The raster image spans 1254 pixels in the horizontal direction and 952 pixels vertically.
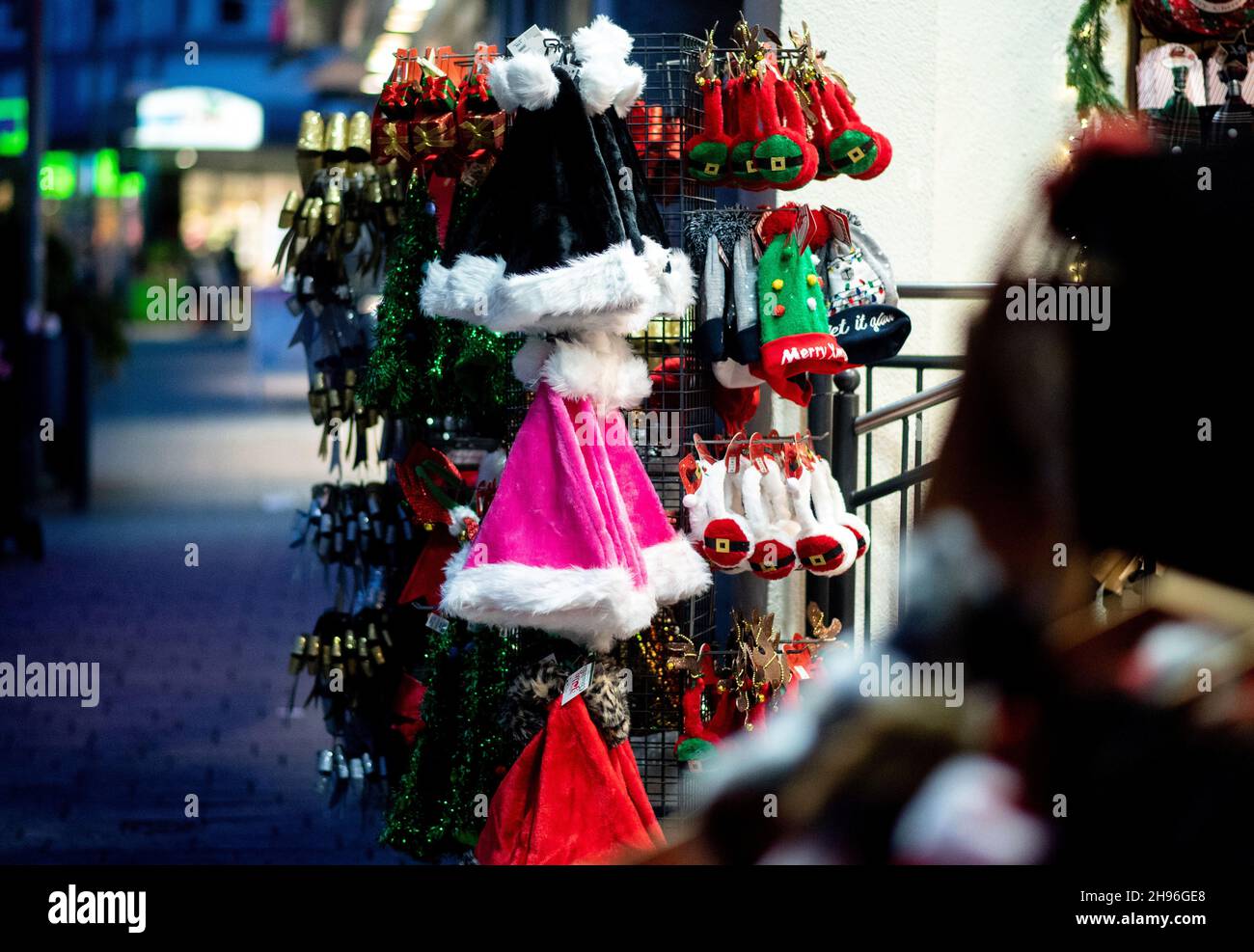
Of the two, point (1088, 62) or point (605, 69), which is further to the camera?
point (1088, 62)

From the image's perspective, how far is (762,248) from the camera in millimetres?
4449

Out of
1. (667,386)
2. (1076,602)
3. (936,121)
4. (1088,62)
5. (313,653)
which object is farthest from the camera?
(1088,62)

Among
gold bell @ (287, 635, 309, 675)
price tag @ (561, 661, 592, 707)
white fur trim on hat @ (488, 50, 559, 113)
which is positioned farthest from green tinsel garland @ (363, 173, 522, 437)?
gold bell @ (287, 635, 309, 675)

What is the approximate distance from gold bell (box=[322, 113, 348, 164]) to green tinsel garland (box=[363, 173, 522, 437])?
0.58 metres

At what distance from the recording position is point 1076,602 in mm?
1029

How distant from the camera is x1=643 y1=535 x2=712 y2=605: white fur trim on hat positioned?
163 inches

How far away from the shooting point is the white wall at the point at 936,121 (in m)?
5.55

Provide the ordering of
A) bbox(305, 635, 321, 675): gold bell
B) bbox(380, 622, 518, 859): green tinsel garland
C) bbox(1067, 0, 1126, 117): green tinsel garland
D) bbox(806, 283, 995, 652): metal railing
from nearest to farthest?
bbox(380, 622, 518, 859): green tinsel garland, bbox(305, 635, 321, 675): gold bell, bbox(806, 283, 995, 652): metal railing, bbox(1067, 0, 1126, 117): green tinsel garland

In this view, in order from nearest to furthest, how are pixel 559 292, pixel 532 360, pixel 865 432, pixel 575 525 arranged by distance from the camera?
pixel 559 292 → pixel 575 525 → pixel 532 360 → pixel 865 432

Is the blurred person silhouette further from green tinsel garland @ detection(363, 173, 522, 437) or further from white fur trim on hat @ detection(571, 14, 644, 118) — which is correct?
green tinsel garland @ detection(363, 173, 522, 437)

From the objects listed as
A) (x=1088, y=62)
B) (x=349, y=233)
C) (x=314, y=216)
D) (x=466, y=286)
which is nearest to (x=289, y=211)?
(x=314, y=216)

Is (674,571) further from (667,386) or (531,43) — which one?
(531,43)

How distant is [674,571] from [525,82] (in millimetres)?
1265
